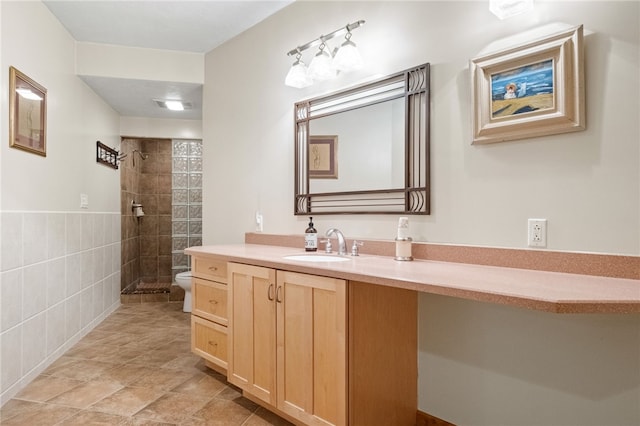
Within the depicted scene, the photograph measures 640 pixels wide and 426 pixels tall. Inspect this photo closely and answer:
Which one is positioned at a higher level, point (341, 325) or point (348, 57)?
point (348, 57)

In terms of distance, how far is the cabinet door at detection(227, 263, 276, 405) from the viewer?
6.28 ft

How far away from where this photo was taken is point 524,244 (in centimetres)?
162

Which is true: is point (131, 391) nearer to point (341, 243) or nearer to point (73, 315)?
point (73, 315)

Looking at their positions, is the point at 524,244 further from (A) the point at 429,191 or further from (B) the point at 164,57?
(B) the point at 164,57

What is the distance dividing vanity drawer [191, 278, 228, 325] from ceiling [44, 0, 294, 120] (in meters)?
1.88

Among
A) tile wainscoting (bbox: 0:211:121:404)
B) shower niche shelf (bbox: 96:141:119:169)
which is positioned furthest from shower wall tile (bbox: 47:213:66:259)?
shower niche shelf (bbox: 96:141:119:169)

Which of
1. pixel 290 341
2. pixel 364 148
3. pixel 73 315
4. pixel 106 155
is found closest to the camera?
pixel 290 341

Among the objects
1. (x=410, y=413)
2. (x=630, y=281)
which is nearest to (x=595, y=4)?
(x=630, y=281)

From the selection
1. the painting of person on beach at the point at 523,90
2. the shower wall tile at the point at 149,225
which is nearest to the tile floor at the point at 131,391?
the painting of person on beach at the point at 523,90

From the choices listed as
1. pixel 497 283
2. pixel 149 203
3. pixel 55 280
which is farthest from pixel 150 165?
pixel 497 283

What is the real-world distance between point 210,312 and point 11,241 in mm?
1187

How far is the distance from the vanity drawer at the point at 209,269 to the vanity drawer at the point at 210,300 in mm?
34

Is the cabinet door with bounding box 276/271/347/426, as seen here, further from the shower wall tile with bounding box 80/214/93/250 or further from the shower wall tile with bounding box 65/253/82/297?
the shower wall tile with bounding box 80/214/93/250

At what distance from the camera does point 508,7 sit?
5.27 ft
